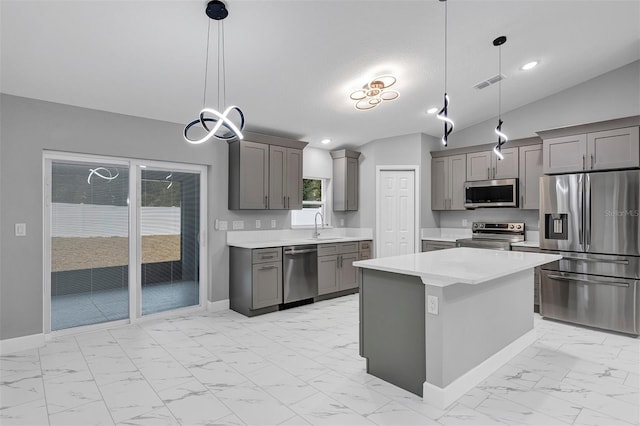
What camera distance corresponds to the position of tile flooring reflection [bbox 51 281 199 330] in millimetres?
3668

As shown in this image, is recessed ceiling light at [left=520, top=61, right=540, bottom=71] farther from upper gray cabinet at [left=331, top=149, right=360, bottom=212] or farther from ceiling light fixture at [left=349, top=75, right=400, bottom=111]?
upper gray cabinet at [left=331, top=149, right=360, bottom=212]

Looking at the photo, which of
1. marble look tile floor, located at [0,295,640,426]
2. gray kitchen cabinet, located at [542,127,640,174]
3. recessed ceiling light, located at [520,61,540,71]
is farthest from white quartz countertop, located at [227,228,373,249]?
recessed ceiling light, located at [520,61,540,71]

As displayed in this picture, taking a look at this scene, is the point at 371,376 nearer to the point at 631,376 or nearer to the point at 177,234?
the point at 631,376

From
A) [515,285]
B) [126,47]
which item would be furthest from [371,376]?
[126,47]

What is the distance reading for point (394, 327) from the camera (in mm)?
2602

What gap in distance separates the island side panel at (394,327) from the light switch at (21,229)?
3.28 m

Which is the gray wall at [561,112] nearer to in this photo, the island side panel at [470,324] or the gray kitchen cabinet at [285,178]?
the island side panel at [470,324]

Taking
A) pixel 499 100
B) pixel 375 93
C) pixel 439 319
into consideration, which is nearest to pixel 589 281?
pixel 499 100

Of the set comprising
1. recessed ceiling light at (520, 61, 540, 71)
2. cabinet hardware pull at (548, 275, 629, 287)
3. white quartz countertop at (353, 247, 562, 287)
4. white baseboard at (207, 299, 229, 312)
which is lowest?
white baseboard at (207, 299, 229, 312)

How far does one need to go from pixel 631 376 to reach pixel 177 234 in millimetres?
4820

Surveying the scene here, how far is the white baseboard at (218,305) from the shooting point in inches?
181

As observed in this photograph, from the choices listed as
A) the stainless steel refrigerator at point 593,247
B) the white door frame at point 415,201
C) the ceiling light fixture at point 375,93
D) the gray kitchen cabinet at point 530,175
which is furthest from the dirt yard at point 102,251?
the gray kitchen cabinet at point 530,175

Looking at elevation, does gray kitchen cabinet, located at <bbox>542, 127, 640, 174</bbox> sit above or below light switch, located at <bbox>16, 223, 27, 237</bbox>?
above

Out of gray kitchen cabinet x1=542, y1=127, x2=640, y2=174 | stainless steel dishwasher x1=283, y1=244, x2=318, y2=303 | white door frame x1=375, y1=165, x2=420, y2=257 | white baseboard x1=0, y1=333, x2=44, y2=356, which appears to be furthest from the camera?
white door frame x1=375, y1=165, x2=420, y2=257
